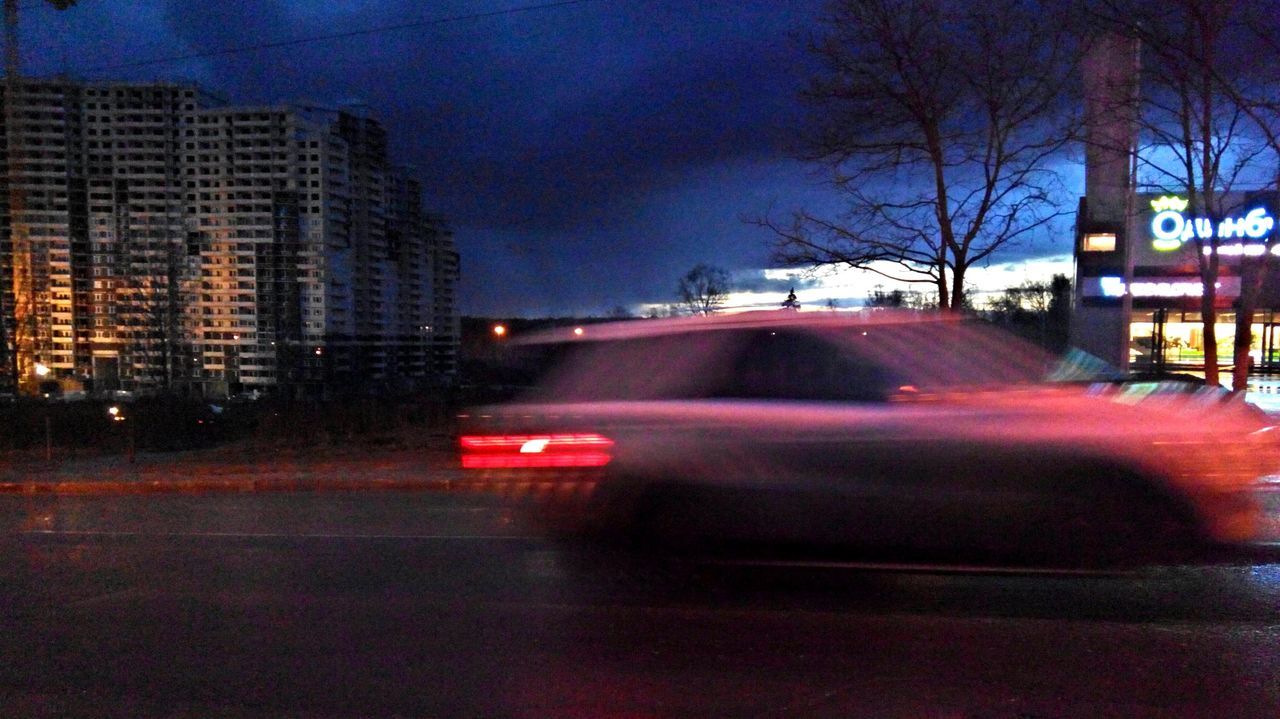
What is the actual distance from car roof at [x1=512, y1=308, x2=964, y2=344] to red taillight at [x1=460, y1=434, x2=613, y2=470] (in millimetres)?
720

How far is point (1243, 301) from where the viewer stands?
1531cm

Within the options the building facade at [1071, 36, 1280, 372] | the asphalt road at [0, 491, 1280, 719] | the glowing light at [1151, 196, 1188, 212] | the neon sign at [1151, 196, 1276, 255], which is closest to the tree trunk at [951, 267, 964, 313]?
the building facade at [1071, 36, 1280, 372]

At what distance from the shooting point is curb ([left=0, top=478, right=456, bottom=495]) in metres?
12.8

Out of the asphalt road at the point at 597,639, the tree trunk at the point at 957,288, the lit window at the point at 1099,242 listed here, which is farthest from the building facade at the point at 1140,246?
the asphalt road at the point at 597,639

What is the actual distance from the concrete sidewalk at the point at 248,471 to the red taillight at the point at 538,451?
6.53m

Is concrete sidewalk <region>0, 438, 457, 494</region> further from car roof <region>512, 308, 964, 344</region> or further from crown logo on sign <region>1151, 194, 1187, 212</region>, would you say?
crown logo on sign <region>1151, 194, 1187, 212</region>

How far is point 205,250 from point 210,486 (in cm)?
1499

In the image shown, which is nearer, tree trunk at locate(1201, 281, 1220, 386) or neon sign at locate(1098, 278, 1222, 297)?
tree trunk at locate(1201, 281, 1220, 386)

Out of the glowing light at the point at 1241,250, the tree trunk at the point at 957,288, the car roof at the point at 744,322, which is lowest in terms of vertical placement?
the car roof at the point at 744,322

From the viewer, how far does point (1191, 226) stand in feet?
52.1

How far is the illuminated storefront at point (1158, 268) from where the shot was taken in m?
16.9

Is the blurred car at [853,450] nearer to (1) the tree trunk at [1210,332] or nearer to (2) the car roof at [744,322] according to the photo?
(2) the car roof at [744,322]

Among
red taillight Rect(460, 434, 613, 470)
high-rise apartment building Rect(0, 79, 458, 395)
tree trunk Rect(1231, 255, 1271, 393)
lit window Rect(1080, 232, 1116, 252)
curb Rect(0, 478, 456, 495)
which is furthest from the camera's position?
high-rise apartment building Rect(0, 79, 458, 395)

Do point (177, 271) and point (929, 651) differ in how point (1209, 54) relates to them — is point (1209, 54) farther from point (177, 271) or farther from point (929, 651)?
point (177, 271)
